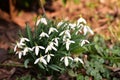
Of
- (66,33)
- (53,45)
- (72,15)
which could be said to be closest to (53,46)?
(53,45)

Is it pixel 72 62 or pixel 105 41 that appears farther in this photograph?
pixel 105 41

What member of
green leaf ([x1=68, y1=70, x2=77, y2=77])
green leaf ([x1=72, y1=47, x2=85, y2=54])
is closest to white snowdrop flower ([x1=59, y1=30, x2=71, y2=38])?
green leaf ([x1=72, y1=47, x2=85, y2=54])

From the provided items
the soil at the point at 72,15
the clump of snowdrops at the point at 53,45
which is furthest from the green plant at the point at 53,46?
the soil at the point at 72,15

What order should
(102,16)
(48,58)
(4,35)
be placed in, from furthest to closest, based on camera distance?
(102,16)
(4,35)
(48,58)

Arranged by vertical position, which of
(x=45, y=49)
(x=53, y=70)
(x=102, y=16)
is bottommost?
(x=53, y=70)

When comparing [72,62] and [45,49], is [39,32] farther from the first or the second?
[72,62]

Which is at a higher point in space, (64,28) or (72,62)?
(64,28)

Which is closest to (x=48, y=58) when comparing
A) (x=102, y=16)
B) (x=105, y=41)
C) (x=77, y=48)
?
(x=77, y=48)

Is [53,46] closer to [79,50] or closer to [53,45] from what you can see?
[53,45]
